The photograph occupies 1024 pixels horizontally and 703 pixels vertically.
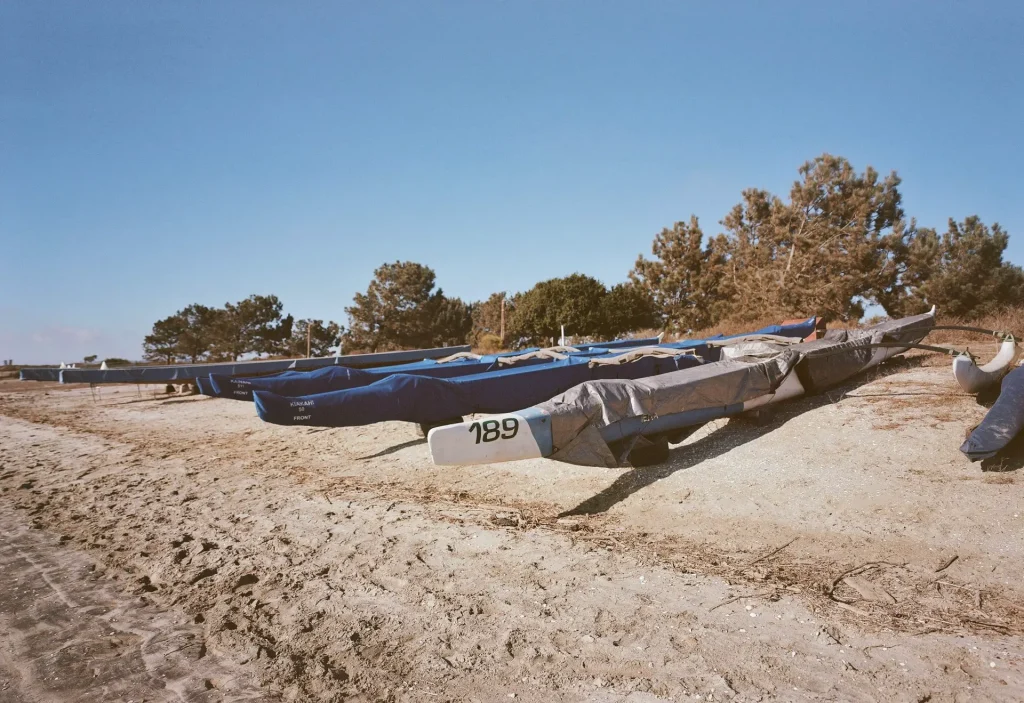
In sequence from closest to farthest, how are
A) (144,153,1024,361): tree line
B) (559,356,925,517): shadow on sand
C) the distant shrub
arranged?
(559,356,925,517): shadow on sand → (144,153,1024,361): tree line → the distant shrub

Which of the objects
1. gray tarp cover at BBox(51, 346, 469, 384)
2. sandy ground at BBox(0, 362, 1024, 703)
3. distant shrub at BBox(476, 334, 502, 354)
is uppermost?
distant shrub at BBox(476, 334, 502, 354)

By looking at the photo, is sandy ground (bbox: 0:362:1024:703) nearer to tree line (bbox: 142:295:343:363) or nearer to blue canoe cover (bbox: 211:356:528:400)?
blue canoe cover (bbox: 211:356:528:400)

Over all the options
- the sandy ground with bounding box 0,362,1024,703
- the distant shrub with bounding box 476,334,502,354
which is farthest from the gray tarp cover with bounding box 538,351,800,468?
the distant shrub with bounding box 476,334,502,354

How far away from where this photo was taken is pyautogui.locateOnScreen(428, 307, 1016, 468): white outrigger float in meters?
5.46

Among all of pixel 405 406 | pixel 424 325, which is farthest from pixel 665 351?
pixel 424 325

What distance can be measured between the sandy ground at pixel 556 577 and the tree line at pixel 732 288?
18.4 m

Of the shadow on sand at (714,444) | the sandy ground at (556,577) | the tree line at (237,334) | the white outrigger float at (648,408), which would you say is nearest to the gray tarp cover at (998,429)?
the sandy ground at (556,577)

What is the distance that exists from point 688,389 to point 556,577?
3394mm

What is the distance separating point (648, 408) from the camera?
6.30 m

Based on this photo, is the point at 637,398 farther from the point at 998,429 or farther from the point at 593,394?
the point at 998,429

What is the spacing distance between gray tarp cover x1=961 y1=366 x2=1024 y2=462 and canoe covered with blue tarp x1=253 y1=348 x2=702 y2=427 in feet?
16.0

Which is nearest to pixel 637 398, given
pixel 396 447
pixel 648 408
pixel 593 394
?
pixel 648 408

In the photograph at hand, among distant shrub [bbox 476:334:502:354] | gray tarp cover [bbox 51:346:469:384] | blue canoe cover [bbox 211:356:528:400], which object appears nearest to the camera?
blue canoe cover [bbox 211:356:528:400]

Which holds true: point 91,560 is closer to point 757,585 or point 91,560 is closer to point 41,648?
point 41,648
